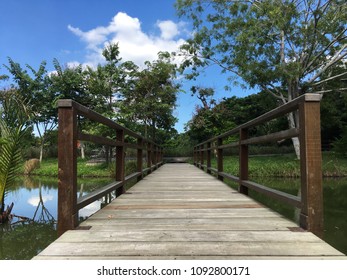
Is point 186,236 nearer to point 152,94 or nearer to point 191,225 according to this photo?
point 191,225

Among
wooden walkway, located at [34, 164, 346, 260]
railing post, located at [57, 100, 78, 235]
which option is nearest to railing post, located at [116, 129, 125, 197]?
wooden walkway, located at [34, 164, 346, 260]

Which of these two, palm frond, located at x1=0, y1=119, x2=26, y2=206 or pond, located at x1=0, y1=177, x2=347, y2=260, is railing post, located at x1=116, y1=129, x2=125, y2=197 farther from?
palm frond, located at x1=0, y1=119, x2=26, y2=206

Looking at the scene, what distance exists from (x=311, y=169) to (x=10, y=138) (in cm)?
351

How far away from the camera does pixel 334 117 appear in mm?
18406

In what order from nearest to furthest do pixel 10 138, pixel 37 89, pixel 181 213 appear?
pixel 181 213 → pixel 10 138 → pixel 37 89

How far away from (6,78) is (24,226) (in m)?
15.7

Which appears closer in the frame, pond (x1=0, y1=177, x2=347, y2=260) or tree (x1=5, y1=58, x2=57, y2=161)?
pond (x1=0, y1=177, x2=347, y2=260)

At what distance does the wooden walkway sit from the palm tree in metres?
1.88

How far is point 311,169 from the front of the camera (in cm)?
204

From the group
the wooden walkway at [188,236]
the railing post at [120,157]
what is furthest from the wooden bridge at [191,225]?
the railing post at [120,157]

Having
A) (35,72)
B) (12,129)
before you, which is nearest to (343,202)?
(12,129)

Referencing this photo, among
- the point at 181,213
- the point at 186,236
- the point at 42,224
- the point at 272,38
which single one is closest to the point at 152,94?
the point at 272,38

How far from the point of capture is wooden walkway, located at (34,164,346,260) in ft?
5.32

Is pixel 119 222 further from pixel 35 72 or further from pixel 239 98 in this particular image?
pixel 239 98
